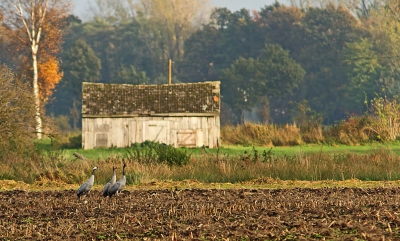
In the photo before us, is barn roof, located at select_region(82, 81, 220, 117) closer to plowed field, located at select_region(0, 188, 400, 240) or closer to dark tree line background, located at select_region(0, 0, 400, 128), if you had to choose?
plowed field, located at select_region(0, 188, 400, 240)

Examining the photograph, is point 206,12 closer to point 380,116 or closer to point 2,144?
point 380,116

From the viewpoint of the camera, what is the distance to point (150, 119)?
1989 inches

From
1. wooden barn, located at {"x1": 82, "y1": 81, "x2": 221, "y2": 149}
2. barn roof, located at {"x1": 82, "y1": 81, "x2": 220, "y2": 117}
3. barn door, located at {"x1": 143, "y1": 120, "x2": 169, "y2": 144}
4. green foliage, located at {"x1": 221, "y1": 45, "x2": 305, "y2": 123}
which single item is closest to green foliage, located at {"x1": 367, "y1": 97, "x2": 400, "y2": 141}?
wooden barn, located at {"x1": 82, "y1": 81, "x2": 221, "y2": 149}

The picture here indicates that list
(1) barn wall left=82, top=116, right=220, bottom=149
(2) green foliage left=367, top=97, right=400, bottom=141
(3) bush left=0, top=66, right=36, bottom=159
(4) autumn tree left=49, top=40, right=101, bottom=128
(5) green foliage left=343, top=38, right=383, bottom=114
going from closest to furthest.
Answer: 1. (3) bush left=0, top=66, right=36, bottom=159
2. (2) green foliage left=367, top=97, right=400, bottom=141
3. (1) barn wall left=82, top=116, right=220, bottom=149
4. (5) green foliage left=343, top=38, right=383, bottom=114
5. (4) autumn tree left=49, top=40, right=101, bottom=128

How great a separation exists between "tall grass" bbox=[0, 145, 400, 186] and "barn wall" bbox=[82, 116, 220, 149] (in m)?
20.3

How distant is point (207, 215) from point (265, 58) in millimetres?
75368

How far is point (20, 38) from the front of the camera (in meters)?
61.0

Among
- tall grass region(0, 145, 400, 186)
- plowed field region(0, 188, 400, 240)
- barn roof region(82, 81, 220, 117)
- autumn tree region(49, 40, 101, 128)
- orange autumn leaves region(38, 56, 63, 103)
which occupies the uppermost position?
autumn tree region(49, 40, 101, 128)

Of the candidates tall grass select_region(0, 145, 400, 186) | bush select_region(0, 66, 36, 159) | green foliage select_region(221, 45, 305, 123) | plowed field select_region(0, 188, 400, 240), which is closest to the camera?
plowed field select_region(0, 188, 400, 240)

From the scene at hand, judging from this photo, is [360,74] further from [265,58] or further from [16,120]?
[16,120]

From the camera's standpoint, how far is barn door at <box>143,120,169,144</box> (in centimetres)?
4991

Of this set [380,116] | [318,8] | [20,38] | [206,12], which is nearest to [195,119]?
[380,116]

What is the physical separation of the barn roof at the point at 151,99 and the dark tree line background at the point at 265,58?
31.0 meters

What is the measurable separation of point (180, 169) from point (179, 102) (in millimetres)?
23916
